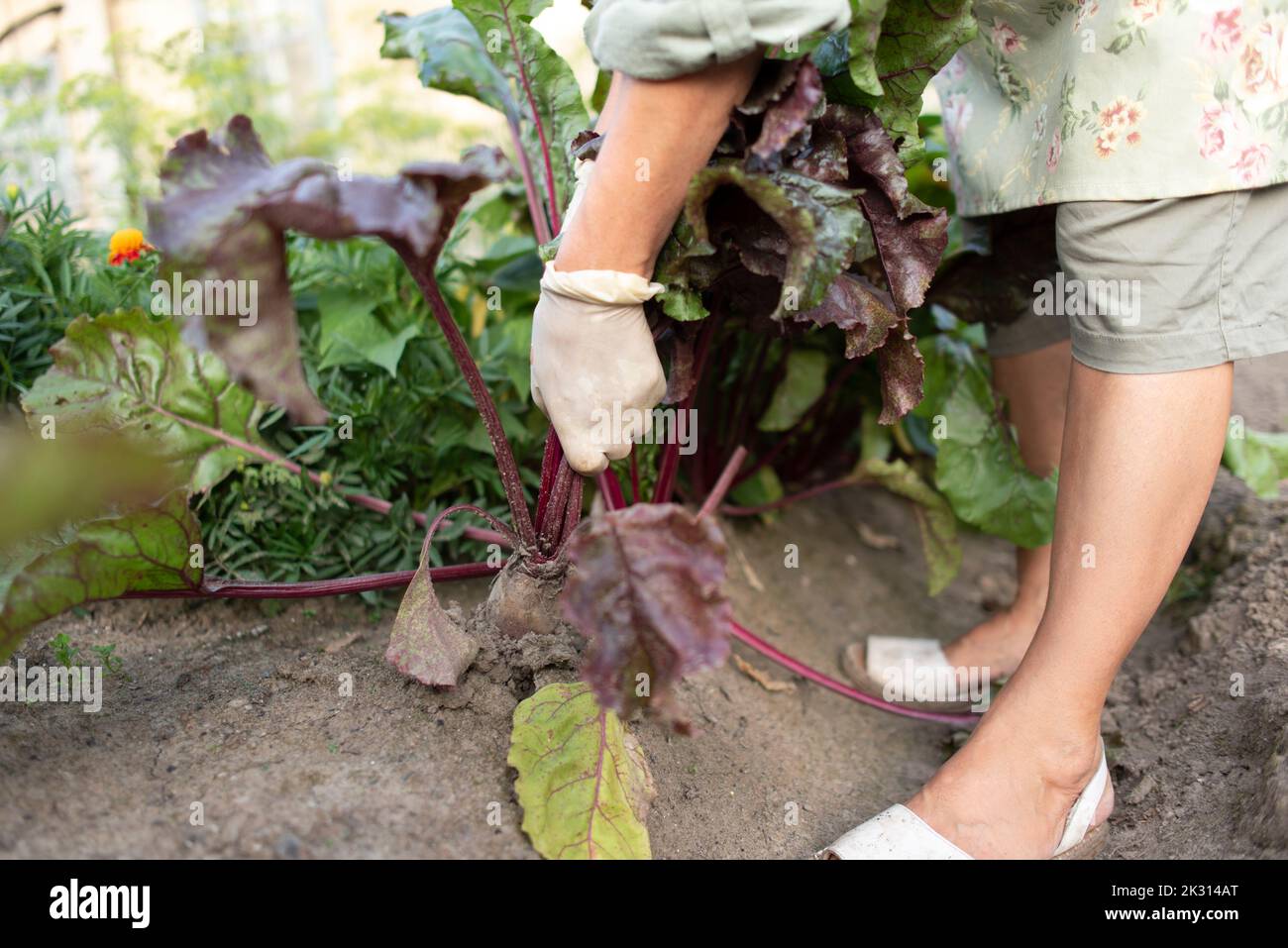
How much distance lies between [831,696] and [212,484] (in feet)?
3.76

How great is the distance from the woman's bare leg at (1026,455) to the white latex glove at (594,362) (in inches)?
32.5

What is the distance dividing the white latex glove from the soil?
1.00ft

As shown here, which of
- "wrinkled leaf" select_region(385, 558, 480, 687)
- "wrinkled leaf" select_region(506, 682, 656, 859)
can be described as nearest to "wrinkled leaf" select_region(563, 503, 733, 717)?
"wrinkled leaf" select_region(506, 682, 656, 859)

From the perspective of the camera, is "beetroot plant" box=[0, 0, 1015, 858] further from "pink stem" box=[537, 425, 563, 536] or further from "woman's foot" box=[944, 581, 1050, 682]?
"woman's foot" box=[944, 581, 1050, 682]

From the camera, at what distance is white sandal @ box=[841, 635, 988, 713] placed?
1853 mm

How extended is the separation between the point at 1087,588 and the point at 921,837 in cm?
39

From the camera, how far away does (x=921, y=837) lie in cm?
132

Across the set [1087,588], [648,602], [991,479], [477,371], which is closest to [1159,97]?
[1087,588]

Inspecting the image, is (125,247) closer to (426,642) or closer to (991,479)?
(426,642)

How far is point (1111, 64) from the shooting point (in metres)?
1.26

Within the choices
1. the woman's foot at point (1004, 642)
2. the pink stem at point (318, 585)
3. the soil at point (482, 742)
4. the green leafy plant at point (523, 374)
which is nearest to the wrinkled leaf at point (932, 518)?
the green leafy plant at point (523, 374)

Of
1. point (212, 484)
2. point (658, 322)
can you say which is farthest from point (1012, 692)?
point (212, 484)

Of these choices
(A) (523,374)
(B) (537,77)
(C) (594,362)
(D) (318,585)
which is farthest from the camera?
(A) (523,374)
